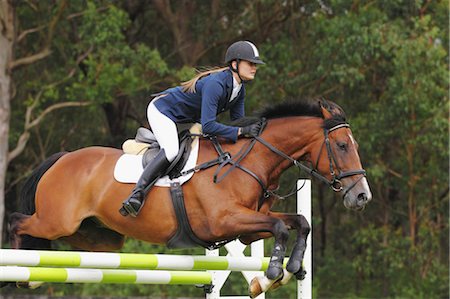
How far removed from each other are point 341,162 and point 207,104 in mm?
937

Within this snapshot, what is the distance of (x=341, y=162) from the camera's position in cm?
602

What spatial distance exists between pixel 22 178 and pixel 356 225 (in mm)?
7763

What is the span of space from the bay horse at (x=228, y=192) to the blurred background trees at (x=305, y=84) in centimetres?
923

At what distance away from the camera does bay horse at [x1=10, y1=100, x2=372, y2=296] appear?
5902 mm

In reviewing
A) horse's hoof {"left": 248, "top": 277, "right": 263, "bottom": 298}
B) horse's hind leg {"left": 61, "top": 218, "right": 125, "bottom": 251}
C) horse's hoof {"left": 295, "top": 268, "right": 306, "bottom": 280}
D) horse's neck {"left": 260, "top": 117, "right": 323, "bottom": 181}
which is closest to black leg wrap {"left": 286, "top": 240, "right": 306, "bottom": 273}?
horse's hoof {"left": 248, "top": 277, "right": 263, "bottom": 298}

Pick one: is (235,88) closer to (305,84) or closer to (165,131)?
(165,131)

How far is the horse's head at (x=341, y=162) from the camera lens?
5.86 meters

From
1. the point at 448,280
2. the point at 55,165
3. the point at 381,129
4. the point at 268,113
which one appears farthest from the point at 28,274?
the point at 448,280

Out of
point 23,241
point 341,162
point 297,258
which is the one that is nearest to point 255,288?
point 297,258

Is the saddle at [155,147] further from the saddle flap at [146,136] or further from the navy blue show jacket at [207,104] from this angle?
the navy blue show jacket at [207,104]

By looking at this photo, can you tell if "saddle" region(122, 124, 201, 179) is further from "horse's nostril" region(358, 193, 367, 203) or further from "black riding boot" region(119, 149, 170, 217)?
"horse's nostril" region(358, 193, 367, 203)

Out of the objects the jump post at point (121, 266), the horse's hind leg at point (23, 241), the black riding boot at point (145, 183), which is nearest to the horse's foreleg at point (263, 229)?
the jump post at point (121, 266)

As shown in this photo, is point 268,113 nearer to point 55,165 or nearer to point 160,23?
point 55,165

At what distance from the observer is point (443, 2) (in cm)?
1783
